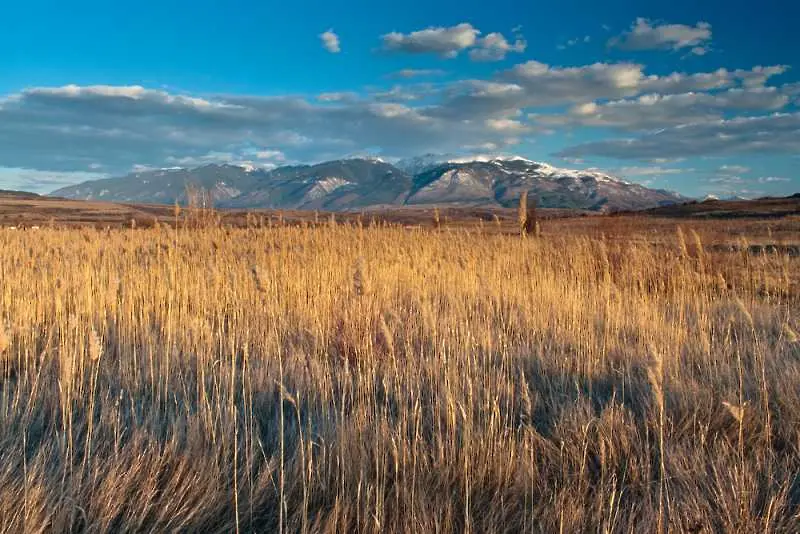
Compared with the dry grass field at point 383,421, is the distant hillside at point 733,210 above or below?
above

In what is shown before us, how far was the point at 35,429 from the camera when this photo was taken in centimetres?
226

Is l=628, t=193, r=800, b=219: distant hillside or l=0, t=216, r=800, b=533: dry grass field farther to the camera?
l=628, t=193, r=800, b=219: distant hillside

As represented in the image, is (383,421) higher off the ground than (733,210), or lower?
lower

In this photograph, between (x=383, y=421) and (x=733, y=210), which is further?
(x=733, y=210)

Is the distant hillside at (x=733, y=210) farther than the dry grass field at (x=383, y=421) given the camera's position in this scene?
Yes

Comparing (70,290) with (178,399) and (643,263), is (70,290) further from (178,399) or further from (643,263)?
(643,263)

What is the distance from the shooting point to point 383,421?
2029 mm

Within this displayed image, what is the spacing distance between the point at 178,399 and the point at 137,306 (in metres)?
2.35

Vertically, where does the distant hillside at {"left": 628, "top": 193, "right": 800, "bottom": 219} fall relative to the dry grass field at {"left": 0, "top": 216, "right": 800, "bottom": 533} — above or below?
above

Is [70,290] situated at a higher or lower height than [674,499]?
higher

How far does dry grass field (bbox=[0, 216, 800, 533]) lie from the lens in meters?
1.65

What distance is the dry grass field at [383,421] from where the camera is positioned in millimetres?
1646

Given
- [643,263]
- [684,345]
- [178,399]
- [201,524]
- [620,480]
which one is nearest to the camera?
[201,524]

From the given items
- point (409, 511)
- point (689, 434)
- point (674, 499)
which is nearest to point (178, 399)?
point (409, 511)
